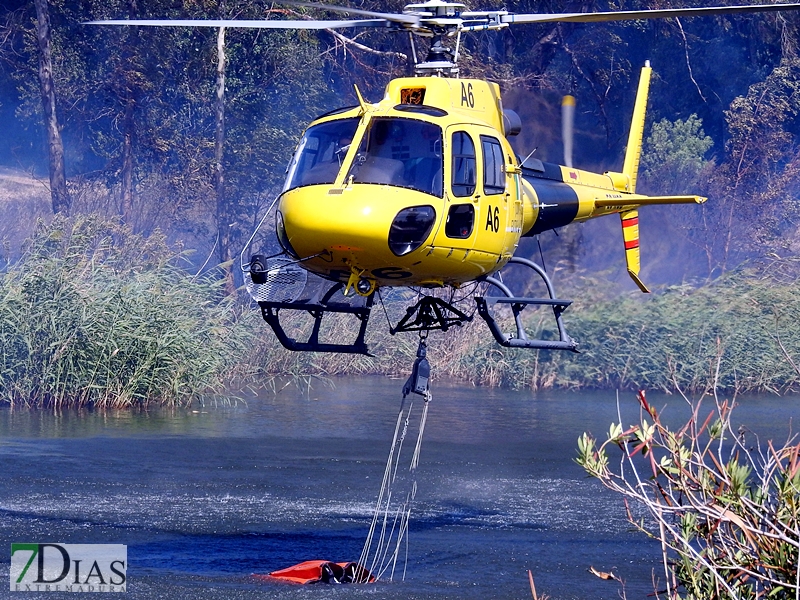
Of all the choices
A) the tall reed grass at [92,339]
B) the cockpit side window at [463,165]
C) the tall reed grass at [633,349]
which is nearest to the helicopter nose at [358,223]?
the cockpit side window at [463,165]

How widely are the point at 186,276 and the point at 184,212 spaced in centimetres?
1368

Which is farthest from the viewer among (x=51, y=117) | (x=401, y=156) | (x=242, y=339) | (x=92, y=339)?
(x=51, y=117)

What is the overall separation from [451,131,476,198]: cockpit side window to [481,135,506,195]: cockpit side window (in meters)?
0.21

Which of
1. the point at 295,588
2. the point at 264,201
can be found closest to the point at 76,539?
the point at 295,588

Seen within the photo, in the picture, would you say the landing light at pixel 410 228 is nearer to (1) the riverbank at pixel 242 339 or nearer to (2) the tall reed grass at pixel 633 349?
(1) the riverbank at pixel 242 339

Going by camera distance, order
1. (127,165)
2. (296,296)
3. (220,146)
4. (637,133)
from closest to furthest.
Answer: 1. (296,296)
2. (637,133)
3. (220,146)
4. (127,165)

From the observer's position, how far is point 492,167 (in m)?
11.2

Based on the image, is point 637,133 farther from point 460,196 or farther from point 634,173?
point 460,196

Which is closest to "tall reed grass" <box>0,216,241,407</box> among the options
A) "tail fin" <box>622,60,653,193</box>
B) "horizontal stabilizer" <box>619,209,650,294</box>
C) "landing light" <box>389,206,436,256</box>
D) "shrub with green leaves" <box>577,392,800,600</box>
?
"tail fin" <box>622,60,653,193</box>

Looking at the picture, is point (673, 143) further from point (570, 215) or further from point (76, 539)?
point (76, 539)

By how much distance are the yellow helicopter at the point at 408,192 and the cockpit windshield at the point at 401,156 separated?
0.01 m

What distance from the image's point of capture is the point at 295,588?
10266 millimetres

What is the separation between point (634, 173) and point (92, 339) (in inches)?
349

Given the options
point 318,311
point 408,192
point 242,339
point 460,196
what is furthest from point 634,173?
point 242,339
